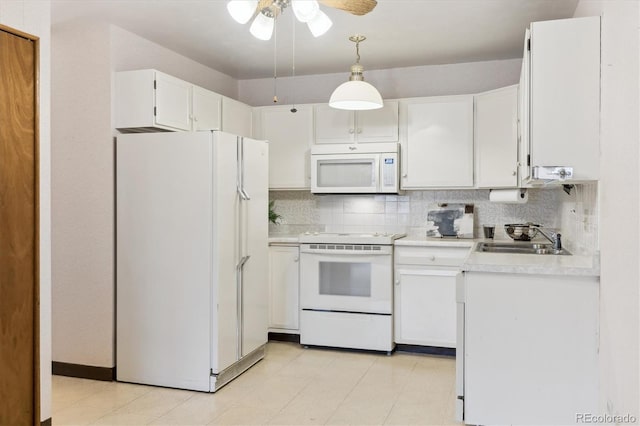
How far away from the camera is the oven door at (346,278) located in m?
4.51

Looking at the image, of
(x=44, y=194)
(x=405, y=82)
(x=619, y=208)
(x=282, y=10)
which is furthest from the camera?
(x=405, y=82)

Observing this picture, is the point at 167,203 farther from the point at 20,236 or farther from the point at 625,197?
the point at 625,197

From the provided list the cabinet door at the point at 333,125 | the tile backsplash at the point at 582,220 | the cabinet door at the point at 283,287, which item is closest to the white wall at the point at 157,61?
the cabinet door at the point at 333,125

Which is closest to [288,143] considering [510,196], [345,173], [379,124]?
[345,173]

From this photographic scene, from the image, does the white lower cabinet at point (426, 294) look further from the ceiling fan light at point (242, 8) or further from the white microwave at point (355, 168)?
the ceiling fan light at point (242, 8)

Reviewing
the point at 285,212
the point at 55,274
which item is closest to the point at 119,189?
the point at 55,274

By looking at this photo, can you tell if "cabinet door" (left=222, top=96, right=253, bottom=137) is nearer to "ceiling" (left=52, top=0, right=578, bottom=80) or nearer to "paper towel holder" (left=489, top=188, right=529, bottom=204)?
"ceiling" (left=52, top=0, right=578, bottom=80)

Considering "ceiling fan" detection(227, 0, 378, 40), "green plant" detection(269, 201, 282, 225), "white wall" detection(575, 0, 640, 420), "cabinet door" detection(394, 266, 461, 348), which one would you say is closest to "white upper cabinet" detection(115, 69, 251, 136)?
"green plant" detection(269, 201, 282, 225)

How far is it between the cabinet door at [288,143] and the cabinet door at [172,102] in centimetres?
108

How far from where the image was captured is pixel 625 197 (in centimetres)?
215

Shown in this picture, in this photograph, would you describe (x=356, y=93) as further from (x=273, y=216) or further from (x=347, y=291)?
(x=273, y=216)

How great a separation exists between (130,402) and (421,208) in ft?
9.52

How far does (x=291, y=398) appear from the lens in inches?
138

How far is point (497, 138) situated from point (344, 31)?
149 cm
